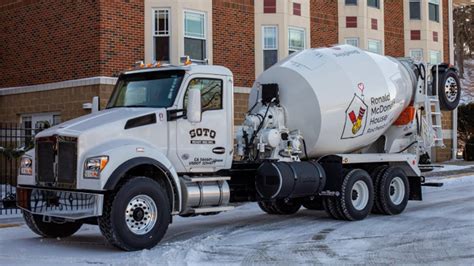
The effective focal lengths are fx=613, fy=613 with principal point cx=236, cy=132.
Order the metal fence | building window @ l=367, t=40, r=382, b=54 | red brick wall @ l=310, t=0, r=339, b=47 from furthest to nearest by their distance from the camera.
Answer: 1. building window @ l=367, t=40, r=382, b=54
2. red brick wall @ l=310, t=0, r=339, b=47
3. the metal fence

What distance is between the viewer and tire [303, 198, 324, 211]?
12348 mm

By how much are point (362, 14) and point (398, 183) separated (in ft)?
42.3

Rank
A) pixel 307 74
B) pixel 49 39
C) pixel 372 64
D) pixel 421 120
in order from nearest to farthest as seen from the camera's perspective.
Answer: pixel 307 74 → pixel 372 64 → pixel 421 120 → pixel 49 39

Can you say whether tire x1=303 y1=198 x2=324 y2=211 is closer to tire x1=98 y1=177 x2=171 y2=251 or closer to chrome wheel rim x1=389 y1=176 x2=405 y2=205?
chrome wheel rim x1=389 y1=176 x2=405 y2=205

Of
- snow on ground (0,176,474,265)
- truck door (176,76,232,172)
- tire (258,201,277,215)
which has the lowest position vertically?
snow on ground (0,176,474,265)

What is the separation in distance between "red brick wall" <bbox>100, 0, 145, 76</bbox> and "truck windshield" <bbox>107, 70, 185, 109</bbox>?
25.1 ft

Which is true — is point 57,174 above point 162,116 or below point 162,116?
below

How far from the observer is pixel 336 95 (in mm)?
→ 11633

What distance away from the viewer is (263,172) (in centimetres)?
1058

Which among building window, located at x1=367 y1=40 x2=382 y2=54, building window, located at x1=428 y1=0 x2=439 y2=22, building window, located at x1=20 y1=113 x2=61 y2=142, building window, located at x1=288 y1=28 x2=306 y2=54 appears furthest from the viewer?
building window, located at x1=428 y1=0 x2=439 y2=22

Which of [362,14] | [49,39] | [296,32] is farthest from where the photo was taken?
[362,14]

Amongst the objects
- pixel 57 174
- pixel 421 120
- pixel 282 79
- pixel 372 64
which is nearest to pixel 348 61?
pixel 372 64

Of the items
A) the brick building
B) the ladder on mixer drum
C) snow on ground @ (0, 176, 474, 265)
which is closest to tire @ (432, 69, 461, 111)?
the ladder on mixer drum

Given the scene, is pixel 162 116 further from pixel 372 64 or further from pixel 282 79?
pixel 372 64
